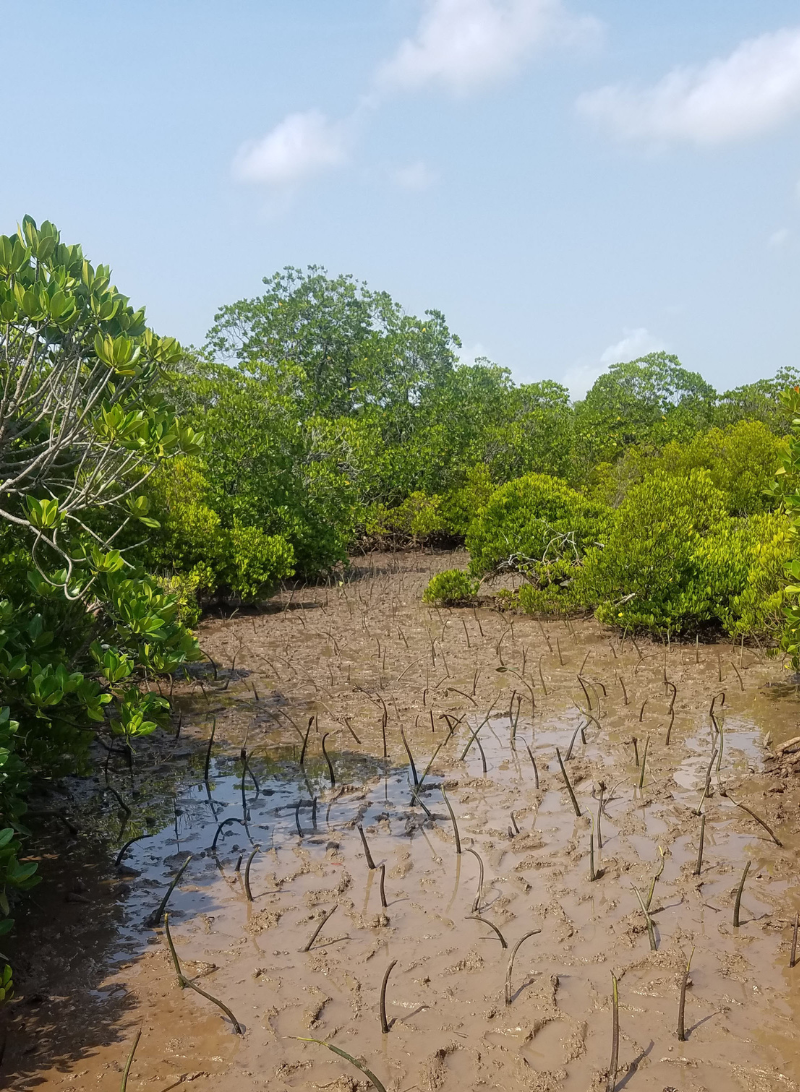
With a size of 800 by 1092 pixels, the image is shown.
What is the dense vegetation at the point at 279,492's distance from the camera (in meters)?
3.85

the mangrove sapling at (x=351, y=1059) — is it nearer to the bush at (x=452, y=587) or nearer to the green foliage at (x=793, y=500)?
the green foliage at (x=793, y=500)

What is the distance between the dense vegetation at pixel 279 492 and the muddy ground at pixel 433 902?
60 cm

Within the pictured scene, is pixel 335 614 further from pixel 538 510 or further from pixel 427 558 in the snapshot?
pixel 427 558

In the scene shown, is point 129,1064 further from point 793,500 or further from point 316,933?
point 793,500

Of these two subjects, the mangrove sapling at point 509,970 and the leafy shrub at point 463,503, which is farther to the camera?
the leafy shrub at point 463,503

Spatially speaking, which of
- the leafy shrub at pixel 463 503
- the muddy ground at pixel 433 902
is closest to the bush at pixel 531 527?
the muddy ground at pixel 433 902

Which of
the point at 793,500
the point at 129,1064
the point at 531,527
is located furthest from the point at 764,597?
the point at 129,1064

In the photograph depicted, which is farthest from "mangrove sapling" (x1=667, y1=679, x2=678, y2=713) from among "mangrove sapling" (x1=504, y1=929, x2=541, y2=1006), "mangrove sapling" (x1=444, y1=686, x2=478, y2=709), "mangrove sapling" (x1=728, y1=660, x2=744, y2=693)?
"mangrove sapling" (x1=504, y1=929, x2=541, y2=1006)

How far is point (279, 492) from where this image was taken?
13.9 m

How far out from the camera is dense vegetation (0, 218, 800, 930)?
12.6ft

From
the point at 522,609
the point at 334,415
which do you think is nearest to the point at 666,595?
the point at 522,609

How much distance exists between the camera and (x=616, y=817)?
16.2 feet

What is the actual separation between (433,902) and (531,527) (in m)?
8.38

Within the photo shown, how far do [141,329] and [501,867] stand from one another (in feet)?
10.6
